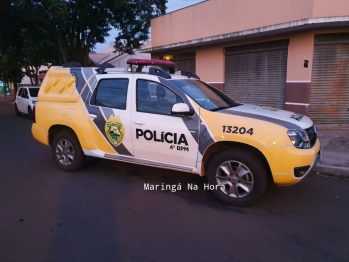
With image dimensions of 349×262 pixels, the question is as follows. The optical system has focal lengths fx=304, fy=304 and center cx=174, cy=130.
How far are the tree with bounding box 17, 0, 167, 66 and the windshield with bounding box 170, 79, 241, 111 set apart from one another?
10.4m

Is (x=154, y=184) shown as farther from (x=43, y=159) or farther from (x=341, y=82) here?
(x=341, y=82)

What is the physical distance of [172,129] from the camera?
439 centimetres

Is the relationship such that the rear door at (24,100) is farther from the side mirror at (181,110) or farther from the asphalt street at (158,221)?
the side mirror at (181,110)

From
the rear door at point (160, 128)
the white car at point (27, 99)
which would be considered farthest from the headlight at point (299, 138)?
the white car at point (27, 99)

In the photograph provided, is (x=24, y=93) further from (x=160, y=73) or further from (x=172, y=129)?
(x=172, y=129)

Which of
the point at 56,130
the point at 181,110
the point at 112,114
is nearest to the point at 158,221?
the point at 181,110

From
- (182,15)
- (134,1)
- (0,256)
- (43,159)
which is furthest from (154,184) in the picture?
(134,1)

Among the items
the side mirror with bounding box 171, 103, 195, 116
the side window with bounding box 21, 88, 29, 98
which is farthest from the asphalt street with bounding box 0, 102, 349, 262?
the side window with bounding box 21, 88, 29, 98

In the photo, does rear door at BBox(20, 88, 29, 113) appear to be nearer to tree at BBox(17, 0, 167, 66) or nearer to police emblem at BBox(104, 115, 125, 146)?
tree at BBox(17, 0, 167, 66)

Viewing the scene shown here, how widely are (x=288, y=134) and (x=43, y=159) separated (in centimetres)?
535

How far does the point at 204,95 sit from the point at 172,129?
A: 2.70 feet

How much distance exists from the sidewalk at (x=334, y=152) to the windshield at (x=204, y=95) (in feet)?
6.37

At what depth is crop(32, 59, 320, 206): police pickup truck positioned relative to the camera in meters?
3.89

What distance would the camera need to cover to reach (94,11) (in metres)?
15.8
